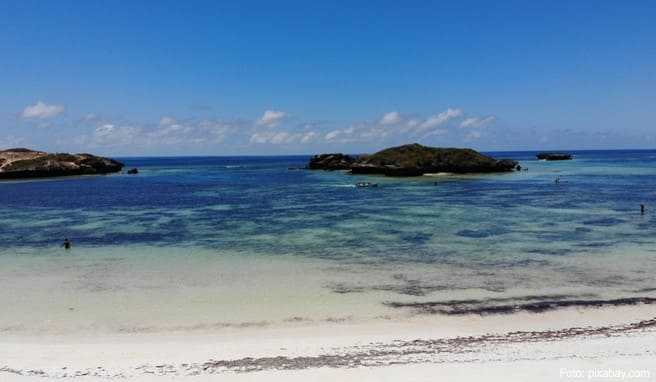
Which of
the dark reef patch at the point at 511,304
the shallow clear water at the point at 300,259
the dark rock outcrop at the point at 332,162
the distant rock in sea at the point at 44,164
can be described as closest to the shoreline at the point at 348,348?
the dark reef patch at the point at 511,304

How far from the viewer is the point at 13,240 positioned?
3394 centimetres

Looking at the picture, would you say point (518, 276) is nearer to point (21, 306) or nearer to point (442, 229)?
point (442, 229)

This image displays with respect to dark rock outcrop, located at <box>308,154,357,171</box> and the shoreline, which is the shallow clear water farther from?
dark rock outcrop, located at <box>308,154,357,171</box>

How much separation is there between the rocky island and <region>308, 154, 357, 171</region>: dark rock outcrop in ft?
60.2

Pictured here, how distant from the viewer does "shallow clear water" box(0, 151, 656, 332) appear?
61.3 ft

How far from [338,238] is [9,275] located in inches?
712

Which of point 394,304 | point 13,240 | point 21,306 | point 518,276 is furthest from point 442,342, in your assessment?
point 13,240

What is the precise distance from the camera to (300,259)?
26.6 meters

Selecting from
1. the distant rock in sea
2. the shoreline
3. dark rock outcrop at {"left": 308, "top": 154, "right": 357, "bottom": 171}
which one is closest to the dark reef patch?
the shoreline

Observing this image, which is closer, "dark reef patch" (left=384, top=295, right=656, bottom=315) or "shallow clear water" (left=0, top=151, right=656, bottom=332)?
"dark reef patch" (left=384, top=295, right=656, bottom=315)

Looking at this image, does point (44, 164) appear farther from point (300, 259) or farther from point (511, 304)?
point (511, 304)

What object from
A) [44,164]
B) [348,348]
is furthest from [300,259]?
[44,164]

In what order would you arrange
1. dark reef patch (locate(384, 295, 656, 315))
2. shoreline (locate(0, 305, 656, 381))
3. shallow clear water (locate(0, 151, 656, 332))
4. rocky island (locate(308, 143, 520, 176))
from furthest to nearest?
rocky island (locate(308, 143, 520, 176)) → shallow clear water (locate(0, 151, 656, 332)) → dark reef patch (locate(384, 295, 656, 315)) → shoreline (locate(0, 305, 656, 381))

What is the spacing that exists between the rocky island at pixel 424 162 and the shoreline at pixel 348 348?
84.7 meters
